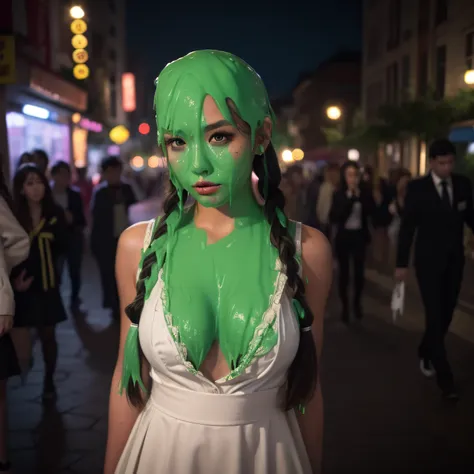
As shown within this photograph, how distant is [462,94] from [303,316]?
6.86m

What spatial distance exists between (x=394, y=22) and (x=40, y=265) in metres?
15.9

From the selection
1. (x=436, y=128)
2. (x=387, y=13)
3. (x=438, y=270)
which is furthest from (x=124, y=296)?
(x=387, y=13)

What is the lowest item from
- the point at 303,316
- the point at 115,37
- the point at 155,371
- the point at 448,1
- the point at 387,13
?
the point at 155,371

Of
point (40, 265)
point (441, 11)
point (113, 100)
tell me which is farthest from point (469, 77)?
point (113, 100)

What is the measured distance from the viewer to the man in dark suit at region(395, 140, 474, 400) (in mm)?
5238

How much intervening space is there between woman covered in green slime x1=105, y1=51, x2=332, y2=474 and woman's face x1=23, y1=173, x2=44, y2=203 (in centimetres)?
375

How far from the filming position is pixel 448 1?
26.0ft

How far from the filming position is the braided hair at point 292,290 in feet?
5.95

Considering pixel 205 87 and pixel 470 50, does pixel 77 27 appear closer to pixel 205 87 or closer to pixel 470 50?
pixel 470 50

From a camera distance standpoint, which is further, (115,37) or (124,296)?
(115,37)

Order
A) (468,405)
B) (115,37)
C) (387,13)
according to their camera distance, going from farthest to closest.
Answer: (115,37) < (387,13) < (468,405)

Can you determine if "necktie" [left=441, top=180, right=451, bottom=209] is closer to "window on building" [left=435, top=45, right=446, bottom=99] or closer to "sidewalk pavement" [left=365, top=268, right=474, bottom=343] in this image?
"sidewalk pavement" [left=365, top=268, right=474, bottom=343]

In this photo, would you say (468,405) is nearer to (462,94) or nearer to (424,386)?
(424,386)

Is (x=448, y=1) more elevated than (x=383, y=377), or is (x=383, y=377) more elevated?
(x=448, y=1)
